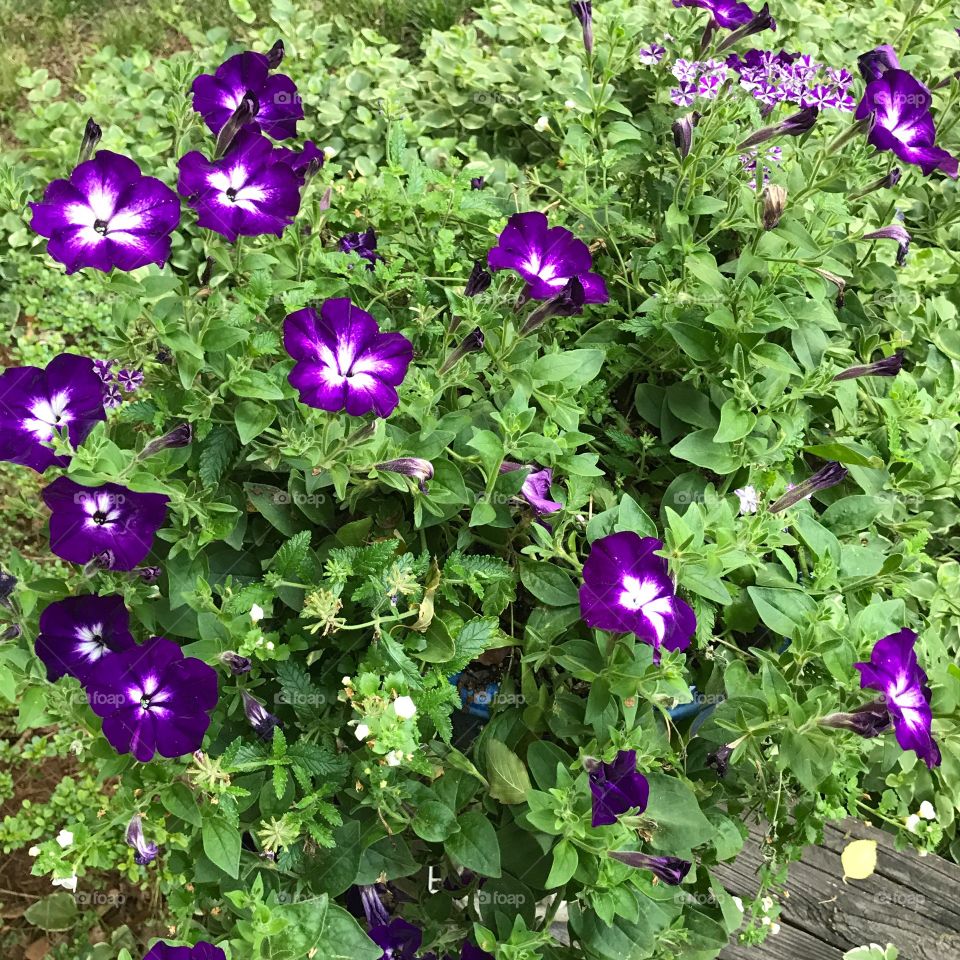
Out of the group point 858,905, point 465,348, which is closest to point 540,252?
point 465,348

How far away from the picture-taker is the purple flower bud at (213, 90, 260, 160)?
1.57m

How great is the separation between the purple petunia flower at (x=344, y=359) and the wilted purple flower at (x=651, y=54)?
4.46ft

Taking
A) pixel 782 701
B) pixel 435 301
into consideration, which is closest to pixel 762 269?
pixel 435 301

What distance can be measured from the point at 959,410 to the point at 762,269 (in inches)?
30.9

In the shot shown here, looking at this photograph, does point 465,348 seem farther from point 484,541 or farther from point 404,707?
point 404,707

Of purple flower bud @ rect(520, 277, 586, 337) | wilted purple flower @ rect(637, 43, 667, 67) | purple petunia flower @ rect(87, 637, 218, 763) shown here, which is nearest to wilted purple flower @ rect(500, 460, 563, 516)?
purple flower bud @ rect(520, 277, 586, 337)

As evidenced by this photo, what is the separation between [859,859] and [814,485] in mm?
1000

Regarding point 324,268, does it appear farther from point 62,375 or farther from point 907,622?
point 907,622

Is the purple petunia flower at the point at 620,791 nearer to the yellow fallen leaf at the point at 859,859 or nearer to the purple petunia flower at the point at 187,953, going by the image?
the purple petunia flower at the point at 187,953

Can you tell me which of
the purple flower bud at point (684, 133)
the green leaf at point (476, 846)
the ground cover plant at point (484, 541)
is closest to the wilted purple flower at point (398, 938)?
the ground cover plant at point (484, 541)

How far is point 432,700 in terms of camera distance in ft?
5.12

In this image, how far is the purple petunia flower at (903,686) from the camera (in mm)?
1447

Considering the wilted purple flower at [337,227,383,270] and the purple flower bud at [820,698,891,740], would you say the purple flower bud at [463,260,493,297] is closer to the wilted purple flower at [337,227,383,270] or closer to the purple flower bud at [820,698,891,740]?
the wilted purple flower at [337,227,383,270]

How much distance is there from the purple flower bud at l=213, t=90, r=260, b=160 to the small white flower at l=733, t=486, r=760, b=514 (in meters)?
1.23
